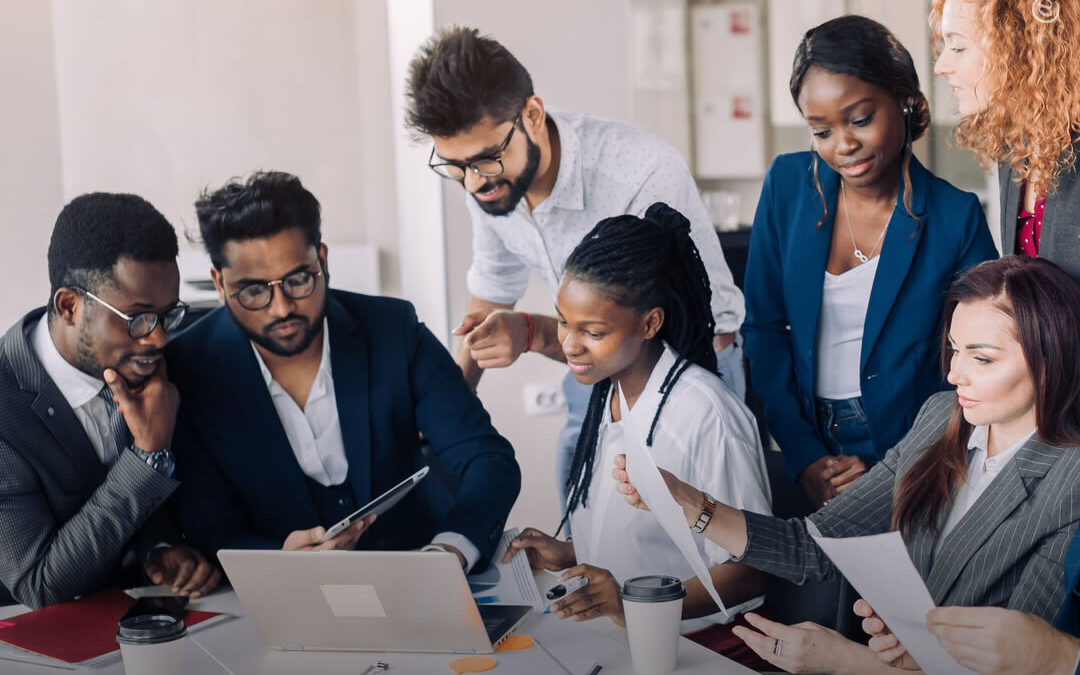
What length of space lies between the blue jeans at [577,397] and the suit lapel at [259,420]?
0.60m

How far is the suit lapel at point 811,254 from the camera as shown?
2.14 metres

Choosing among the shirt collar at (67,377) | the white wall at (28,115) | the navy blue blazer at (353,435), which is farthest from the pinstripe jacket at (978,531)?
the white wall at (28,115)

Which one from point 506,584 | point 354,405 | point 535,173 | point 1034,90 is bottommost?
point 506,584

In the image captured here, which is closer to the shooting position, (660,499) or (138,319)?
(660,499)

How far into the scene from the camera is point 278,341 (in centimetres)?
214

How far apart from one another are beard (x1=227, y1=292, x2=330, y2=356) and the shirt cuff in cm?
51

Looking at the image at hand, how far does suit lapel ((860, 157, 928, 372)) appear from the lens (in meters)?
2.07

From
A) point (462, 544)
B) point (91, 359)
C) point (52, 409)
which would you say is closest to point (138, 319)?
point (91, 359)

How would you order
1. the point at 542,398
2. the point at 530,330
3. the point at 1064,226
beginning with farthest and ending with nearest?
the point at 542,398, the point at 530,330, the point at 1064,226

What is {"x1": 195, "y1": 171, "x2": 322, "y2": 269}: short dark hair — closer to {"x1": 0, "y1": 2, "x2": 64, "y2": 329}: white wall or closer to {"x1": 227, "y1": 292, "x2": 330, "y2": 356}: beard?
{"x1": 227, "y1": 292, "x2": 330, "y2": 356}: beard

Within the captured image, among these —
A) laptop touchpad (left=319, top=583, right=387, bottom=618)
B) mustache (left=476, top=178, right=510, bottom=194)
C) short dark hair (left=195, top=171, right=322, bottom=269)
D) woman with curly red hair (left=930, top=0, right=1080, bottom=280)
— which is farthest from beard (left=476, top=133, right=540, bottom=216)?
laptop touchpad (left=319, top=583, right=387, bottom=618)

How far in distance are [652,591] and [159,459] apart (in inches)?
37.2

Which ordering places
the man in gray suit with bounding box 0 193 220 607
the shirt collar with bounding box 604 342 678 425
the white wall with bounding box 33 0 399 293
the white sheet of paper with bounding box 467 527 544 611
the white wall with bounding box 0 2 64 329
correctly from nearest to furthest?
the white sheet of paper with bounding box 467 527 544 611 → the man in gray suit with bounding box 0 193 220 607 → the shirt collar with bounding box 604 342 678 425 → the white wall with bounding box 0 2 64 329 → the white wall with bounding box 33 0 399 293

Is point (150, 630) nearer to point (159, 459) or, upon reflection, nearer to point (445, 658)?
point (445, 658)
